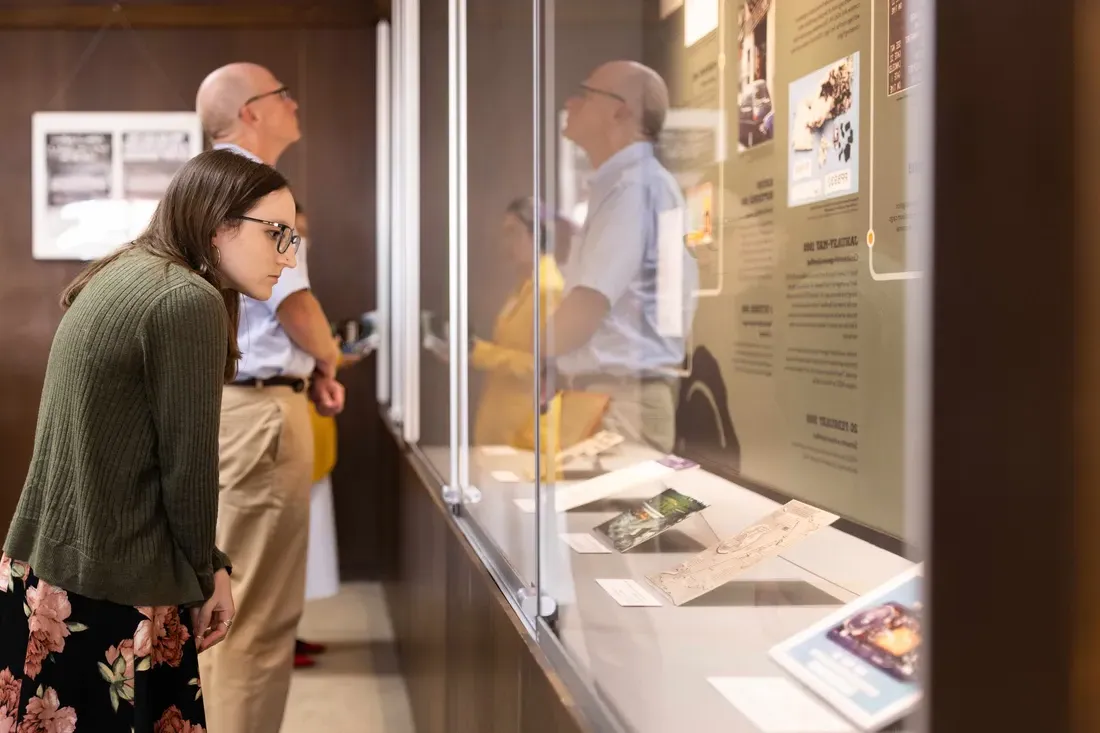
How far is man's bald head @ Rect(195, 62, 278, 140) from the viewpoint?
3.28 meters

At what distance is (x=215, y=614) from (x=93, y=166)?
4318mm

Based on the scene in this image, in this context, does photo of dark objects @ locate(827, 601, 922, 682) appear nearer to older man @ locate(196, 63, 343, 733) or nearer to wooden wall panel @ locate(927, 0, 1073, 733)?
wooden wall panel @ locate(927, 0, 1073, 733)

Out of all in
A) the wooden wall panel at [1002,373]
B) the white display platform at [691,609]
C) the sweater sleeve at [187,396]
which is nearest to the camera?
the wooden wall panel at [1002,373]

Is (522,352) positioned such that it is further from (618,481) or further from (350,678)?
(350,678)

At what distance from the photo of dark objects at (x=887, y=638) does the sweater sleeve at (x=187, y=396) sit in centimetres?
102

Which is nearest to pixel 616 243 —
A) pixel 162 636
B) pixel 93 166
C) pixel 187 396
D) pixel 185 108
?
pixel 187 396

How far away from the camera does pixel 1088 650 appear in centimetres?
68

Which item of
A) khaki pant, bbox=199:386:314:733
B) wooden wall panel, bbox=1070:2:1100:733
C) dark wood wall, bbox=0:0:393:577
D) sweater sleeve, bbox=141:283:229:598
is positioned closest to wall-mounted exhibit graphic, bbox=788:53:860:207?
wooden wall panel, bbox=1070:2:1100:733

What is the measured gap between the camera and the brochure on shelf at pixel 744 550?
985mm

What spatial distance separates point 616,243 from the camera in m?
1.46

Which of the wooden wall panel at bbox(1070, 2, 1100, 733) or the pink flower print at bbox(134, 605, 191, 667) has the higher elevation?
the wooden wall panel at bbox(1070, 2, 1100, 733)
